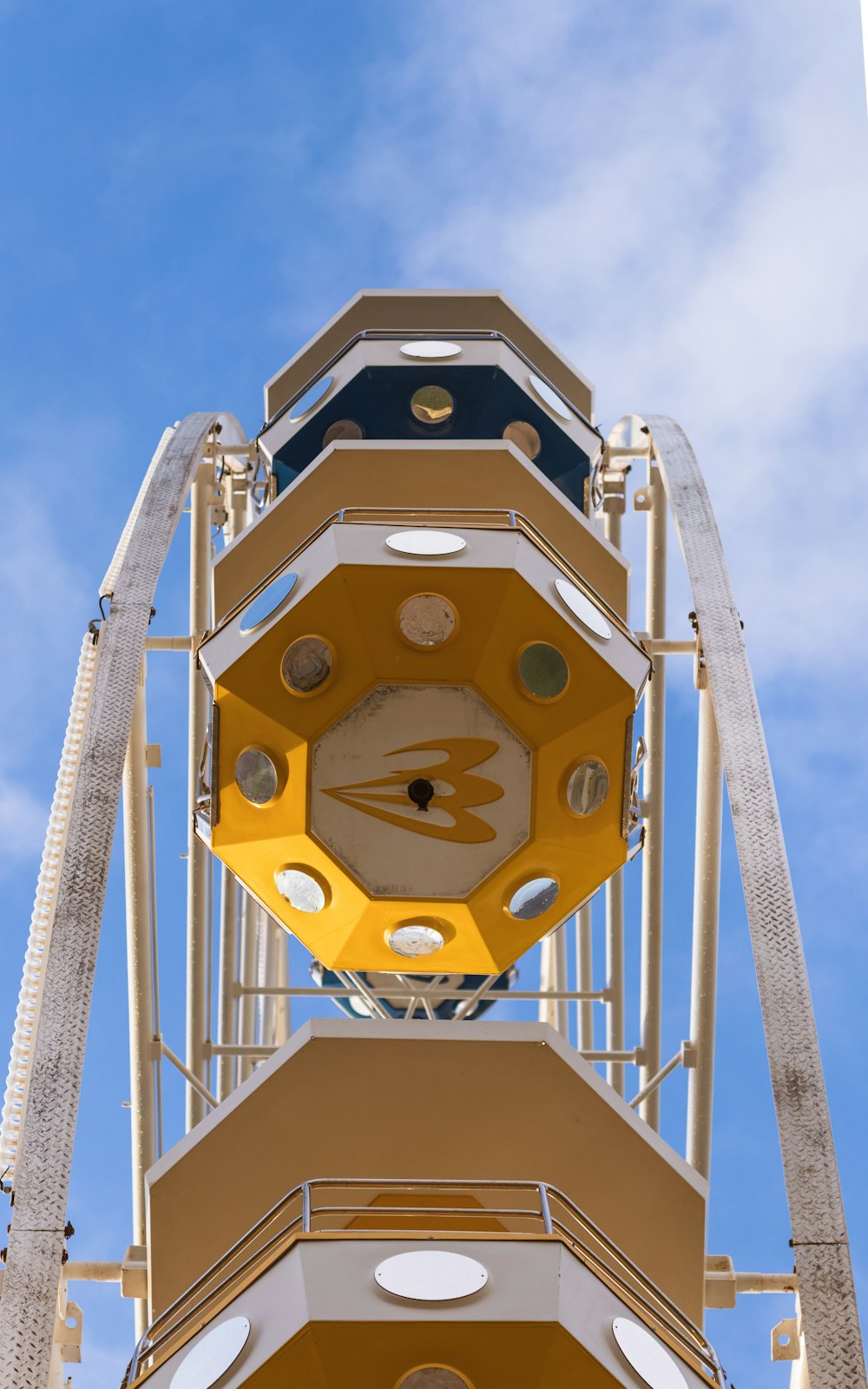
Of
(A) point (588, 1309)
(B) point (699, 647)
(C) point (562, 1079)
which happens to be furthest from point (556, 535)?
(A) point (588, 1309)

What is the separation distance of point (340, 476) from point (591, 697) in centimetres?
450

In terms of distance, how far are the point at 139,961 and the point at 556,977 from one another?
10969mm

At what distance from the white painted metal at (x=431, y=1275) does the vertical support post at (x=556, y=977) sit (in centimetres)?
1634

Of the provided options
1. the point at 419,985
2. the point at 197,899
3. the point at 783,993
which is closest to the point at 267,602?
the point at 197,899

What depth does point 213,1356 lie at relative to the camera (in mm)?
13758

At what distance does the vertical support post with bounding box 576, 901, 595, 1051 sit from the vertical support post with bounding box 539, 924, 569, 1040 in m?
1.09

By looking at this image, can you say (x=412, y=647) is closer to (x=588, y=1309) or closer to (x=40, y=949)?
(x=40, y=949)

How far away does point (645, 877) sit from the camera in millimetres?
25141

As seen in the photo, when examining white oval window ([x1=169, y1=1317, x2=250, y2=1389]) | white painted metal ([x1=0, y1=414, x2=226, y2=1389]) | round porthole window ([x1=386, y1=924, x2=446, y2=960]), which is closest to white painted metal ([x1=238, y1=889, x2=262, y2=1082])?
round porthole window ([x1=386, y1=924, x2=446, y2=960])

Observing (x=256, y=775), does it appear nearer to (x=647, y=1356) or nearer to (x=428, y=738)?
(x=428, y=738)

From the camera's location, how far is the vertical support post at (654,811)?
2497 centimetres

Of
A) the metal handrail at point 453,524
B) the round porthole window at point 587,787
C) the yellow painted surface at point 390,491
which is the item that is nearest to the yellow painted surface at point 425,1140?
the round porthole window at point 587,787

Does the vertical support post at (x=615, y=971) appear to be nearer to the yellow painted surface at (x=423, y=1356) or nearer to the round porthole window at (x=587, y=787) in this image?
the round porthole window at (x=587, y=787)

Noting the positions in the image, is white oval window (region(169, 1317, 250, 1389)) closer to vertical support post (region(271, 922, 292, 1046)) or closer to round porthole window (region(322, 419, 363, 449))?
round porthole window (region(322, 419, 363, 449))
